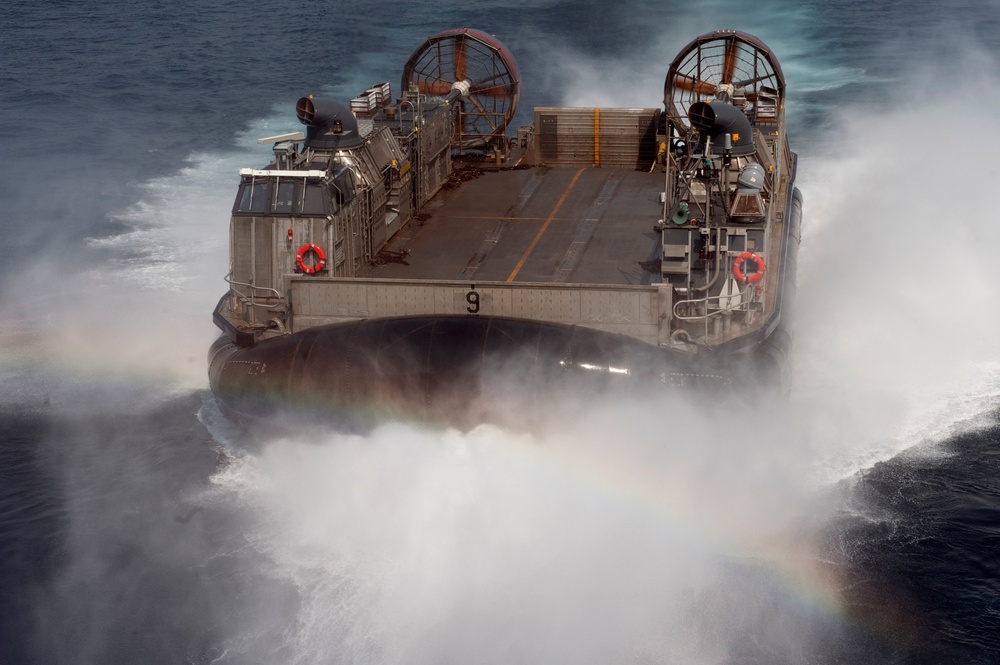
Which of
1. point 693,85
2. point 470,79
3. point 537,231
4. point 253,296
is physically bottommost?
point 253,296

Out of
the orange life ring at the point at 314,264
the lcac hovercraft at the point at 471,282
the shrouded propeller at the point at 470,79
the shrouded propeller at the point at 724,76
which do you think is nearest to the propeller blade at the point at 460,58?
the shrouded propeller at the point at 470,79

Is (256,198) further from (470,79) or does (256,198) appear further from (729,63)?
(729,63)

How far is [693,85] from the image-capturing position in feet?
90.4

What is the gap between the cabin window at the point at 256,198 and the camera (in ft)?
64.1

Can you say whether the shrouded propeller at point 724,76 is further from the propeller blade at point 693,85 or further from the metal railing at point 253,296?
the metal railing at point 253,296

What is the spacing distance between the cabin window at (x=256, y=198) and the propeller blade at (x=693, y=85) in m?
11.7

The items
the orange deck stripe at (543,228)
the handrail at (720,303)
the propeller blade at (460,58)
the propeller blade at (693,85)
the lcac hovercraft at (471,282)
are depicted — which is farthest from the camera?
the propeller blade at (460,58)

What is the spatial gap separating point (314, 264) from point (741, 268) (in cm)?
678

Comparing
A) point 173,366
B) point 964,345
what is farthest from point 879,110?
point 173,366

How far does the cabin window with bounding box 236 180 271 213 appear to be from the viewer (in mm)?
19547

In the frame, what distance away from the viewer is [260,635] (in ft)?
47.9

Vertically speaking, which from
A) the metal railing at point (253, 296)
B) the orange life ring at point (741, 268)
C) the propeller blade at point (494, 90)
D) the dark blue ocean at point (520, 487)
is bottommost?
the dark blue ocean at point (520, 487)

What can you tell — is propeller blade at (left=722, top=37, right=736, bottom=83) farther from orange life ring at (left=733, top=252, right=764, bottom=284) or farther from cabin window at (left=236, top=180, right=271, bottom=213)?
cabin window at (left=236, top=180, right=271, bottom=213)

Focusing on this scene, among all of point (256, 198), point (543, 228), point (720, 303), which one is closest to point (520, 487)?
point (720, 303)
